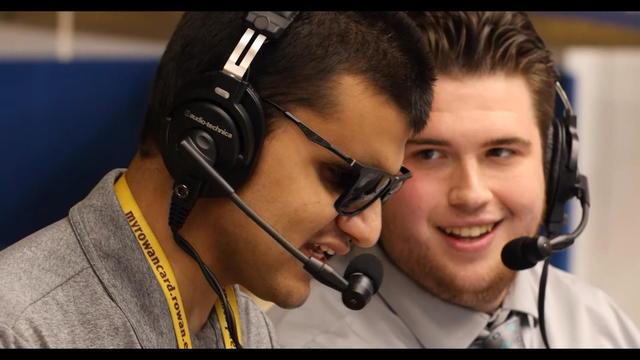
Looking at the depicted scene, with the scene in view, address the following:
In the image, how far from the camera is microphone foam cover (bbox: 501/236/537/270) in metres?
1.17

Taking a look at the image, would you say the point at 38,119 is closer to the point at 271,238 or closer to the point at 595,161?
the point at 271,238

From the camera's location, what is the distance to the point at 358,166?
98 centimetres

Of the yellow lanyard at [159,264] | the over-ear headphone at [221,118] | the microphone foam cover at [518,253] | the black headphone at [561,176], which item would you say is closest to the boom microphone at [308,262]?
the over-ear headphone at [221,118]

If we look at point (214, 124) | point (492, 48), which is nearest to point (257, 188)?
point (214, 124)

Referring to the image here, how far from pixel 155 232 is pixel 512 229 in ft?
1.95

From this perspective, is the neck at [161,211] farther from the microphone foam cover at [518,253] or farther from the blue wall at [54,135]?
the microphone foam cover at [518,253]

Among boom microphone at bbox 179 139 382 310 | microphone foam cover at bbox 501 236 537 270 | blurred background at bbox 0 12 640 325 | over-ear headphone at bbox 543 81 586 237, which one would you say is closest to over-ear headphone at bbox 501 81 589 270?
over-ear headphone at bbox 543 81 586 237

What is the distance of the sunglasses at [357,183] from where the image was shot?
0.97 meters

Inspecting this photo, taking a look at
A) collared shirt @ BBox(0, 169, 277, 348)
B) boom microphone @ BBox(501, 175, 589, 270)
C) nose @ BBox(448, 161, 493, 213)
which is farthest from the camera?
nose @ BBox(448, 161, 493, 213)

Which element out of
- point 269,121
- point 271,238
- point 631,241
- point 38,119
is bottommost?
point 631,241

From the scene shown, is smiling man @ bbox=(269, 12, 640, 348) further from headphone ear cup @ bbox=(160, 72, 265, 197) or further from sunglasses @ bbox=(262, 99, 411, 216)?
headphone ear cup @ bbox=(160, 72, 265, 197)

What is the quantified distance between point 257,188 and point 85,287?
8.6 inches

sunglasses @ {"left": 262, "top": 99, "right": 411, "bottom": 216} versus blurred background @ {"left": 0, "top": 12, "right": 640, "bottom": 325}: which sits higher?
sunglasses @ {"left": 262, "top": 99, "right": 411, "bottom": 216}
